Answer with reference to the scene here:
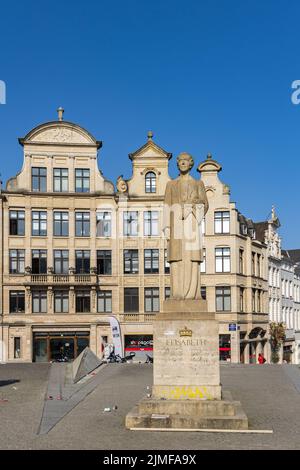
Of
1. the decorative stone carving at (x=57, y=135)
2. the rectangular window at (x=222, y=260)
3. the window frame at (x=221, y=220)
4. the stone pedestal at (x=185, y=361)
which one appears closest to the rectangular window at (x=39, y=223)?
the decorative stone carving at (x=57, y=135)

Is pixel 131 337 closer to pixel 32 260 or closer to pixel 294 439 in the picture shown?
pixel 32 260

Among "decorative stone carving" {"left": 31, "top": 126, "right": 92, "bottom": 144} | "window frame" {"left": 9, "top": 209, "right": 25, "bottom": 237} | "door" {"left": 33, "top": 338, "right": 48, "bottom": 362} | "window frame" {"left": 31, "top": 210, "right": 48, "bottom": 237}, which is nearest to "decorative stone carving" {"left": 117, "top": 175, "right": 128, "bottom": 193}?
"decorative stone carving" {"left": 31, "top": 126, "right": 92, "bottom": 144}

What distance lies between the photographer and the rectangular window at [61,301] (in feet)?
172

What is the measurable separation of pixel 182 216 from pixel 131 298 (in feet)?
117

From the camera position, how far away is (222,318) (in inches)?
2128

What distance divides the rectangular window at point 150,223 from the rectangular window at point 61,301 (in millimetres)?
7518

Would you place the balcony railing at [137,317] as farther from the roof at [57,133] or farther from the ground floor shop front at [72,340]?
the roof at [57,133]

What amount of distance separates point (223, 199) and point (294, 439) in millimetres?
40120

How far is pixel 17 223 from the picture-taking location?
52.4 m

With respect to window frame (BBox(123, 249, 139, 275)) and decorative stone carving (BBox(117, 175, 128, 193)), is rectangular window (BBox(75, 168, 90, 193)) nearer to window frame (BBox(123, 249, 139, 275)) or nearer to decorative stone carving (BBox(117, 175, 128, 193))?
decorative stone carving (BBox(117, 175, 128, 193))

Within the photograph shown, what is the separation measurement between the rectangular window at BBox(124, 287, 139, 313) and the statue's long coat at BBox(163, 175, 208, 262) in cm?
3535
